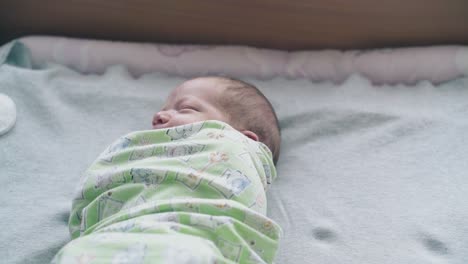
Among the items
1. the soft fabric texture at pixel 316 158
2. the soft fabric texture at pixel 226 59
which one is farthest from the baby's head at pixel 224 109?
the soft fabric texture at pixel 226 59

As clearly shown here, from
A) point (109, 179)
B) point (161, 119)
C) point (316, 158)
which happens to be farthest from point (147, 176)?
point (316, 158)

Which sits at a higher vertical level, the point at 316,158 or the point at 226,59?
the point at 226,59

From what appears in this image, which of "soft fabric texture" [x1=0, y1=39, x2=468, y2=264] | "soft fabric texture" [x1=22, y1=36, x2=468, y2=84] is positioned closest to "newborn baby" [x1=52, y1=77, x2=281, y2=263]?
"soft fabric texture" [x1=0, y1=39, x2=468, y2=264]

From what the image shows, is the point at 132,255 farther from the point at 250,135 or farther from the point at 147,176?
the point at 250,135

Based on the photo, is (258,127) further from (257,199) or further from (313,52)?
(313,52)

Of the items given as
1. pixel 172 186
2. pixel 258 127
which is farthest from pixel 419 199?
pixel 172 186

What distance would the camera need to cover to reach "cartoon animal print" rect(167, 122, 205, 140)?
0.84m

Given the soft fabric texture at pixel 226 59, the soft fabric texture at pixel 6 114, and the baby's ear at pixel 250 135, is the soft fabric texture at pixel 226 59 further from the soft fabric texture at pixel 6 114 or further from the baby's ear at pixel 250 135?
the baby's ear at pixel 250 135

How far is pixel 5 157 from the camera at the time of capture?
3.19 ft

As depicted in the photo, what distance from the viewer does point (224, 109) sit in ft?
3.02

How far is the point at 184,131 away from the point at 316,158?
306mm

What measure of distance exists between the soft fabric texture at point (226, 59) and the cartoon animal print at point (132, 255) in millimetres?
638

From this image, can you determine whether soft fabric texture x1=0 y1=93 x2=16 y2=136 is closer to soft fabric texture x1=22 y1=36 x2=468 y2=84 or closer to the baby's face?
soft fabric texture x1=22 y1=36 x2=468 y2=84

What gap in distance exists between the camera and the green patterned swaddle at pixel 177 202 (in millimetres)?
637
